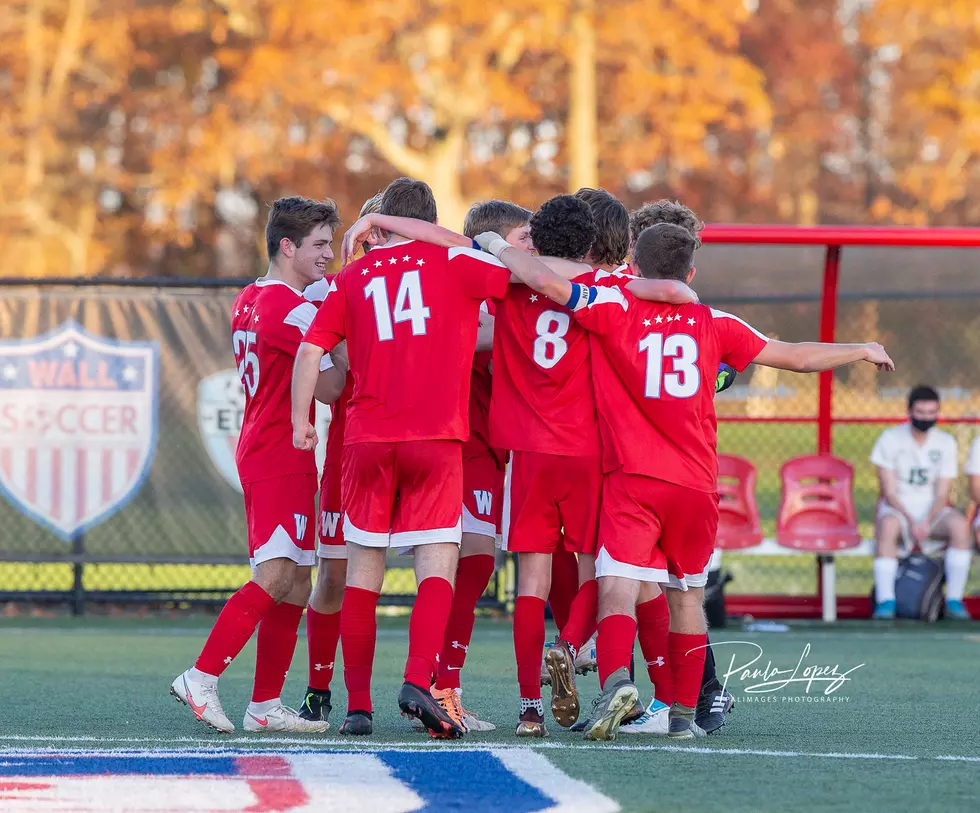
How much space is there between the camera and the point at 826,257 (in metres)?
10.7

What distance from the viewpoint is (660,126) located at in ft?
85.7

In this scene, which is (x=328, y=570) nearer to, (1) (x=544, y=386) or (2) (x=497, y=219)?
(1) (x=544, y=386)

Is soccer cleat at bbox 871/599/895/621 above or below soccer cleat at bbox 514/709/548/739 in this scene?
below

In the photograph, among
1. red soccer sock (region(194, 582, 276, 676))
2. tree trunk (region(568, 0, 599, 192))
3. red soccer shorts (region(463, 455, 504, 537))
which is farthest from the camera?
tree trunk (region(568, 0, 599, 192))

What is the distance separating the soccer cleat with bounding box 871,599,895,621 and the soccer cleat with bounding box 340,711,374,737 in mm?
5774

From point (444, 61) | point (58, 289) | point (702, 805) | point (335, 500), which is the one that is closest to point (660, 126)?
point (444, 61)

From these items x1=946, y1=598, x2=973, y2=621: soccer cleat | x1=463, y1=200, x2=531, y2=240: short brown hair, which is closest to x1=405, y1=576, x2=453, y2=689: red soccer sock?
x1=463, y1=200, x2=531, y2=240: short brown hair

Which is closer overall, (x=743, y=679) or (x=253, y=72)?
(x=743, y=679)

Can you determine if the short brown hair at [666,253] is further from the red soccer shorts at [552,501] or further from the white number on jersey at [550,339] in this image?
the red soccer shorts at [552,501]

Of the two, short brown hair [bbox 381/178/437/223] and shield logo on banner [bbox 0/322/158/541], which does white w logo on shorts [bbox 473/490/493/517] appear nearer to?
short brown hair [bbox 381/178/437/223]

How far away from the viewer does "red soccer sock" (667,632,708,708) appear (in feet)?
18.2

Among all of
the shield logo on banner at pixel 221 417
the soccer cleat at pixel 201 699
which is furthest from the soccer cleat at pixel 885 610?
the soccer cleat at pixel 201 699

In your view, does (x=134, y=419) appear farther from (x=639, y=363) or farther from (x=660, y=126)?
(x=660, y=126)

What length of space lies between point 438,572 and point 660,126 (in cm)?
2148
